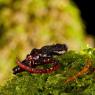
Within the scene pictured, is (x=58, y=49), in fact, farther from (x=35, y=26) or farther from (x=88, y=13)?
(x=88, y=13)

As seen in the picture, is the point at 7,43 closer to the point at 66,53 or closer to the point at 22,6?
the point at 22,6

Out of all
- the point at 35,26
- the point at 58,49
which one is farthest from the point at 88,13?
the point at 58,49

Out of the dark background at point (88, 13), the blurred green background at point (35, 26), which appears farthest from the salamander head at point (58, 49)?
the dark background at point (88, 13)

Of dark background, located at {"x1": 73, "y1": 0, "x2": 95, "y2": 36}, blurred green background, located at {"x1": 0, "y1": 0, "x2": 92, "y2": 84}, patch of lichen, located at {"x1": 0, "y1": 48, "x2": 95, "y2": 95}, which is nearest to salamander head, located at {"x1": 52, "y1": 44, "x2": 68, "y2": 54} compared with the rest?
patch of lichen, located at {"x1": 0, "y1": 48, "x2": 95, "y2": 95}

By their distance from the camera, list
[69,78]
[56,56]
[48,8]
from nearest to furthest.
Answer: [69,78], [56,56], [48,8]

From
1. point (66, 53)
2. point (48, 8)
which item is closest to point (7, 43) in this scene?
point (48, 8)

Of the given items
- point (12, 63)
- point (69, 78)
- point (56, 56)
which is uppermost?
point (12, 63)

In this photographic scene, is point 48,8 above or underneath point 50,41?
above
